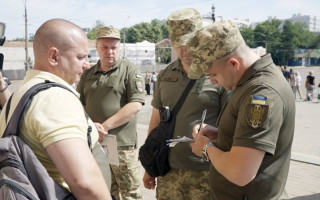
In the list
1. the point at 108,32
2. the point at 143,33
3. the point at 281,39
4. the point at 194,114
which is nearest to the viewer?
the point at 194,114

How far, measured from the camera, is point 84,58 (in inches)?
64.4

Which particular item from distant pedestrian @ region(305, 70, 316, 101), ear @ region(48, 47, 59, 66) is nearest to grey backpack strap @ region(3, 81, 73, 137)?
ear @ region(48, 47, 59, 66)

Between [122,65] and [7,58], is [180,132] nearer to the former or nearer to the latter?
[122,65]

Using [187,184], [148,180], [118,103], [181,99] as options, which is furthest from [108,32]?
[187,184]

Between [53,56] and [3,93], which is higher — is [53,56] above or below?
above

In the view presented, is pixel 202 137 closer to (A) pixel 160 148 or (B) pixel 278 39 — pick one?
(A) pixel 160 148

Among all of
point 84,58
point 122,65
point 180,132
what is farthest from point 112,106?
point 84,58

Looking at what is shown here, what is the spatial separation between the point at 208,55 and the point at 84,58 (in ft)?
2.12

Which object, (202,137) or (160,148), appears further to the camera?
(160,148)

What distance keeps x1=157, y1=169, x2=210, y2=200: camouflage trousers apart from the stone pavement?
77.7 inches

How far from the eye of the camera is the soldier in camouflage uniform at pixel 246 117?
157 centimetres

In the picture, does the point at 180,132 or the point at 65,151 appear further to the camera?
the point at 180,132

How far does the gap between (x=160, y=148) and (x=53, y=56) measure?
4.36ft

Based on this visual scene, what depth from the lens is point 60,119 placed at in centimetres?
135
